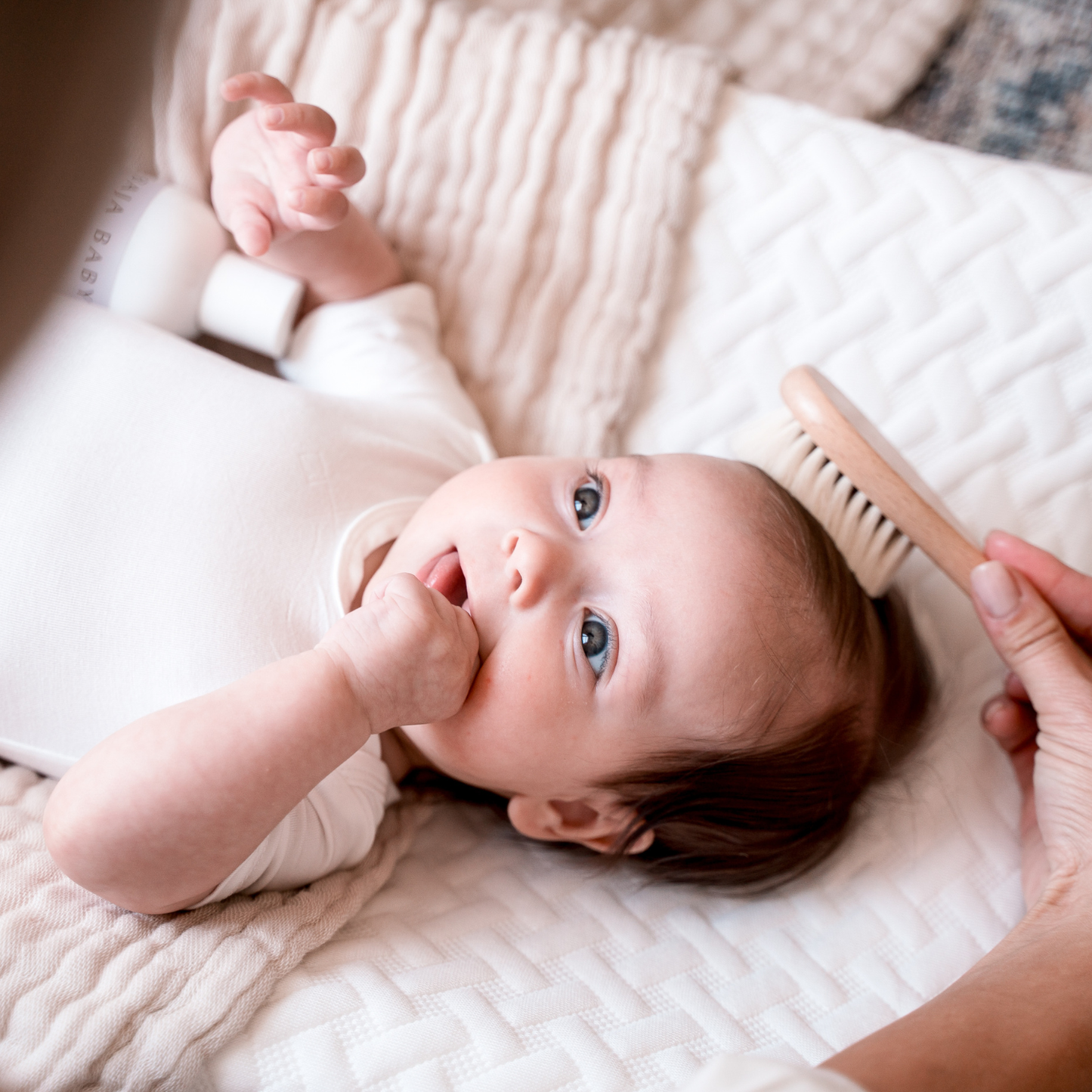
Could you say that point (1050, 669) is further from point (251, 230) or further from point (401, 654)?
point (251, 230)

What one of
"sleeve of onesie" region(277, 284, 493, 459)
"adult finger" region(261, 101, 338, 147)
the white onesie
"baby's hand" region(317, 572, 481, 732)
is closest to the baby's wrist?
"baby's hand" region(317, 572, 481, 732)

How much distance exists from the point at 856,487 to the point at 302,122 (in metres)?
0.67

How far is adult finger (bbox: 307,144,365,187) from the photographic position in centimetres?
94

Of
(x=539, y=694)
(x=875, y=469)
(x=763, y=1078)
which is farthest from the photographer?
(x=875, y=469)

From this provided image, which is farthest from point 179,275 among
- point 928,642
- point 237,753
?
point 928,642

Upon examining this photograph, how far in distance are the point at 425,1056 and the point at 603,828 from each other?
A: 11.5 inches

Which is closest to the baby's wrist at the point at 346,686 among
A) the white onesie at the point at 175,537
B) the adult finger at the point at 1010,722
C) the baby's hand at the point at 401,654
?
the baby's hand at the point at 401,654

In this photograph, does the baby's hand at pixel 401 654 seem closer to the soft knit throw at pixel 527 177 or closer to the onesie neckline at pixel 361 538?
the onesie neckline at pixel 361 538

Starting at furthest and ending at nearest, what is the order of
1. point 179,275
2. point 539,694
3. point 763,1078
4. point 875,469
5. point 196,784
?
1. point 179,275
2. point 875,469
3. point 539,694
4. point 196,784
5. point 763,1078

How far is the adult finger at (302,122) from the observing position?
0.90 meters

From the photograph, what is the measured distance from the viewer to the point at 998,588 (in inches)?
38.3

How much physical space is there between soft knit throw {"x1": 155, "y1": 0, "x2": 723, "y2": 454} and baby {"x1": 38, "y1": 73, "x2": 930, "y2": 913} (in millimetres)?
185

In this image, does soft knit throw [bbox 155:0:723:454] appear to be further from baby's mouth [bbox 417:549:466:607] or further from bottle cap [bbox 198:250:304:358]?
baby's mouth [bbox 417:549:466:607]

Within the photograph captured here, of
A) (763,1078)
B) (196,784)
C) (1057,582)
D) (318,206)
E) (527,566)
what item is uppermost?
(318,206)
